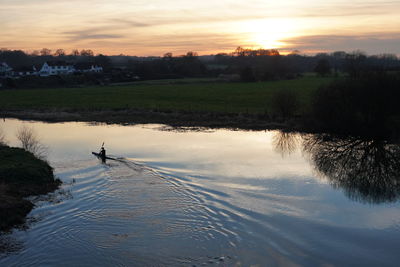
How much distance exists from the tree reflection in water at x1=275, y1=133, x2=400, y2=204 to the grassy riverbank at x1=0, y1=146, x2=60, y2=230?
16050mm

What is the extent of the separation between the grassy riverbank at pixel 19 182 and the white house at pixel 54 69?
114794 mm

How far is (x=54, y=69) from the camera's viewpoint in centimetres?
13550

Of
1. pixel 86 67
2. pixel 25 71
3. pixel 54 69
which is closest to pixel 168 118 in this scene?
pixel 86 67

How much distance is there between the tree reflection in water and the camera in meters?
22.3

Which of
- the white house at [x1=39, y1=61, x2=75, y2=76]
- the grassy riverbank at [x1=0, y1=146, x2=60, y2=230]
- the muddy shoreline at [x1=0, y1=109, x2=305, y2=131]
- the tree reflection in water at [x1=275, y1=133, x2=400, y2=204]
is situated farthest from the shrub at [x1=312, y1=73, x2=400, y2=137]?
the white house at [x1=39, y1=61, x2=75, y2=76]

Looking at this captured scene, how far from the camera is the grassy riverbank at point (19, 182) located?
60.2 feet

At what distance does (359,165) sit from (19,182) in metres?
20.8

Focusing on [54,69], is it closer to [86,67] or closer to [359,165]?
[86,67]

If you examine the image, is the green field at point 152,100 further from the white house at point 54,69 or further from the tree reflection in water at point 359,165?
the white house at point 54,69

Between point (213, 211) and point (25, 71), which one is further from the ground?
point (25, 71)

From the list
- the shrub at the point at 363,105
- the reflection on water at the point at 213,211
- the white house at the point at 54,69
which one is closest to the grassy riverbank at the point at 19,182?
the reflection on water at the point at 213,211

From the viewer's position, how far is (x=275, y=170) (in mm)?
26438

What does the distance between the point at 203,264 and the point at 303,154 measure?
19488mm

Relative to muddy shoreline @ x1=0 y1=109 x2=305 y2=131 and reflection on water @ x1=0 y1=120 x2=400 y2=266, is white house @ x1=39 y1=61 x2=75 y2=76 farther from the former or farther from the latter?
reflection on water @ x1=0 y1=120 x2=400 y2=266
